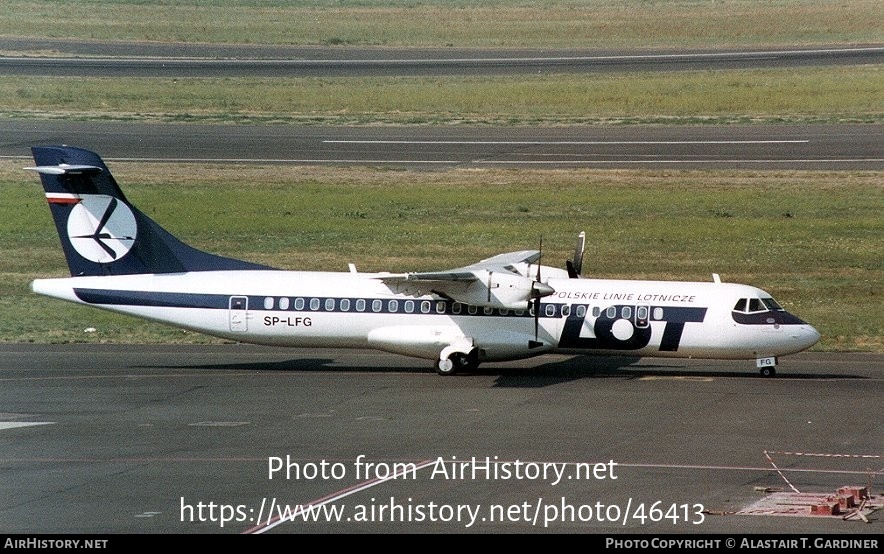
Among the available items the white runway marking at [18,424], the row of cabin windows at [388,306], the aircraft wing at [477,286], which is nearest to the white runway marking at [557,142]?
the aircraft wing at [477,286]

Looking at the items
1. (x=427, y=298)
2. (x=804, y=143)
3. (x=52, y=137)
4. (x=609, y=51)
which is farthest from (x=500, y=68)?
(x=427, y=298)

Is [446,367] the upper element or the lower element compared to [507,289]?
lower

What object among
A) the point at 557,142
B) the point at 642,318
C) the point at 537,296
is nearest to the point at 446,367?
the point at 537,296

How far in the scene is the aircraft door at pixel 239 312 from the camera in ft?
110

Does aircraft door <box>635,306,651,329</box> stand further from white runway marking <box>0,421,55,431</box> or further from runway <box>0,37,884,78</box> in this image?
runway <box>0,37,884,78</box>

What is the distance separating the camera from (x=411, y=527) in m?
19.0

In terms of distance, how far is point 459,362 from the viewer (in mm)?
33125

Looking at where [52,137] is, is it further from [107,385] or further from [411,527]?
[411,527]

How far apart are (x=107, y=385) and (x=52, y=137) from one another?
37.5 m

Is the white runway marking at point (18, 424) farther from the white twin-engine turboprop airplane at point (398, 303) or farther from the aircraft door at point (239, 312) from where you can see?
the aircraft door at point (239, 312)

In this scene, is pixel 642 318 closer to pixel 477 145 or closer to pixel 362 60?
pixel 477 145

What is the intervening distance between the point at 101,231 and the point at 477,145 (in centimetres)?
3588

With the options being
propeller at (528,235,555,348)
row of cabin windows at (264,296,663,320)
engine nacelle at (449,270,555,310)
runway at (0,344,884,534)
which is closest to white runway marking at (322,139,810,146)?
runway at (0,344,884,534)

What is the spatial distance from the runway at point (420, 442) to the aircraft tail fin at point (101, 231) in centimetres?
280
